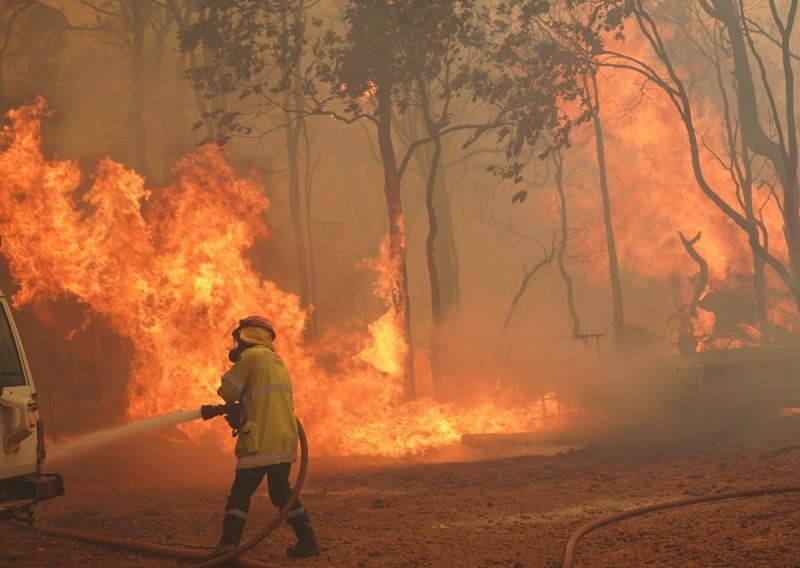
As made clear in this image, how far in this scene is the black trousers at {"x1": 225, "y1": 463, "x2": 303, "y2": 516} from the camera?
269 inches

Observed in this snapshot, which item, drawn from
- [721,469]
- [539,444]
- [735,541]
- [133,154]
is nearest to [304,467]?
[735,541]

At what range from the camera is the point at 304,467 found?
23.3 feet

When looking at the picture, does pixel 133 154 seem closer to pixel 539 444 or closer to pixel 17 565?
pixel 539 444

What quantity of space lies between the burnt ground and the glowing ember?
1.38 m

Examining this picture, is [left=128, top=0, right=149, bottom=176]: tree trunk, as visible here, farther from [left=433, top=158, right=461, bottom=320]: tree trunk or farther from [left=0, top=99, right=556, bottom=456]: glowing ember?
[left=0, top=99, right=556, bottom=456]: glowing ember

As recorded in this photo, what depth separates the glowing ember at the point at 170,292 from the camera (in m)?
14.7

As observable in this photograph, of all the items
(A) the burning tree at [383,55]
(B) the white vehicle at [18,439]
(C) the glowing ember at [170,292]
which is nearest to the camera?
(B) the white vehicle at [18,439]

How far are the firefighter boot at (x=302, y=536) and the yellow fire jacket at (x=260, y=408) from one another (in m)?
0.46

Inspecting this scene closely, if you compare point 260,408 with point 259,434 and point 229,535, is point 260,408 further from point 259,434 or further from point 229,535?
point 229,535

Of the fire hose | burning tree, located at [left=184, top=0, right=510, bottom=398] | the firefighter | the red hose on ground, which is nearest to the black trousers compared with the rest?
the firefighter

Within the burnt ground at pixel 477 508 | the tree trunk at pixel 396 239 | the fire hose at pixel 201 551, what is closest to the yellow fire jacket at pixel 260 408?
the fire hose at pixel 201 551

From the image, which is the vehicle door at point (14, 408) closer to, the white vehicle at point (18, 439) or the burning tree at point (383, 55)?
the white vehicle at point (18, 439)

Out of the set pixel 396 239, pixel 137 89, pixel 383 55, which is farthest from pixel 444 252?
pixel 383 55

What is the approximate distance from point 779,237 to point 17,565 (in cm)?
3237
